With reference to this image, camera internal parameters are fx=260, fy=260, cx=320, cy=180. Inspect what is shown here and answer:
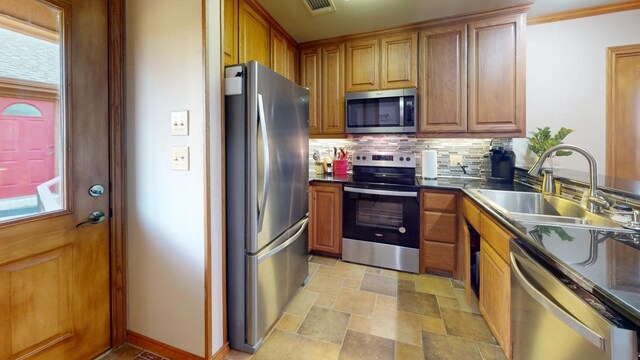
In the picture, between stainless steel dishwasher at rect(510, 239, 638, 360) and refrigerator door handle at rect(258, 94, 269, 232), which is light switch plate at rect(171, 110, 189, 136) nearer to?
refrigerator door handle at rect(258, 94, 269, 232)

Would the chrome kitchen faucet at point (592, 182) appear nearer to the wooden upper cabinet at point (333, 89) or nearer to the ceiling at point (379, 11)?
the ceiling at point (379, 11)

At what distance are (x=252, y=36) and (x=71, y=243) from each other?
1.91 meters

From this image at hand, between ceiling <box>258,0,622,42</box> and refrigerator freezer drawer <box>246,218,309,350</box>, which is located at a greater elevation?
ceiling <box>258,0,622,42</box>

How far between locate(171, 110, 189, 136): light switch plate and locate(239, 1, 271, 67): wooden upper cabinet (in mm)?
841

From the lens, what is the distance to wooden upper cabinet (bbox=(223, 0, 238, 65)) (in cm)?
186

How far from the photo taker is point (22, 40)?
118cm

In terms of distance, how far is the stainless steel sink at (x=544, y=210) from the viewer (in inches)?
50.8

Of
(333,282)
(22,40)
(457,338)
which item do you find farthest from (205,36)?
(457,338)

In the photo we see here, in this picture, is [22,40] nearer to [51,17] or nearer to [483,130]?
[51,17]

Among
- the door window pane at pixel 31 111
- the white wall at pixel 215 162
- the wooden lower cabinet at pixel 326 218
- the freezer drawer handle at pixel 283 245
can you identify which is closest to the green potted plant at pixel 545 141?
the wooden lower cabinet at pixel 326 218

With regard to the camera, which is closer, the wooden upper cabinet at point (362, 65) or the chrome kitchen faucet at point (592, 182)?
the chrome kitchen faucet at point (592, 182)

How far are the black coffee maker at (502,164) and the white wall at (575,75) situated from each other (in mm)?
431

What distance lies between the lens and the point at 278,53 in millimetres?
2701

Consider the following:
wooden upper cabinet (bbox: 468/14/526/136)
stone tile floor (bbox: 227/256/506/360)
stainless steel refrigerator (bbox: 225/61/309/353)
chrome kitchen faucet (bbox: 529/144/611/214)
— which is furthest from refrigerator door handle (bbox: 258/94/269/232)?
wooden upper cabinet (bbox: 468/14/526/136)
